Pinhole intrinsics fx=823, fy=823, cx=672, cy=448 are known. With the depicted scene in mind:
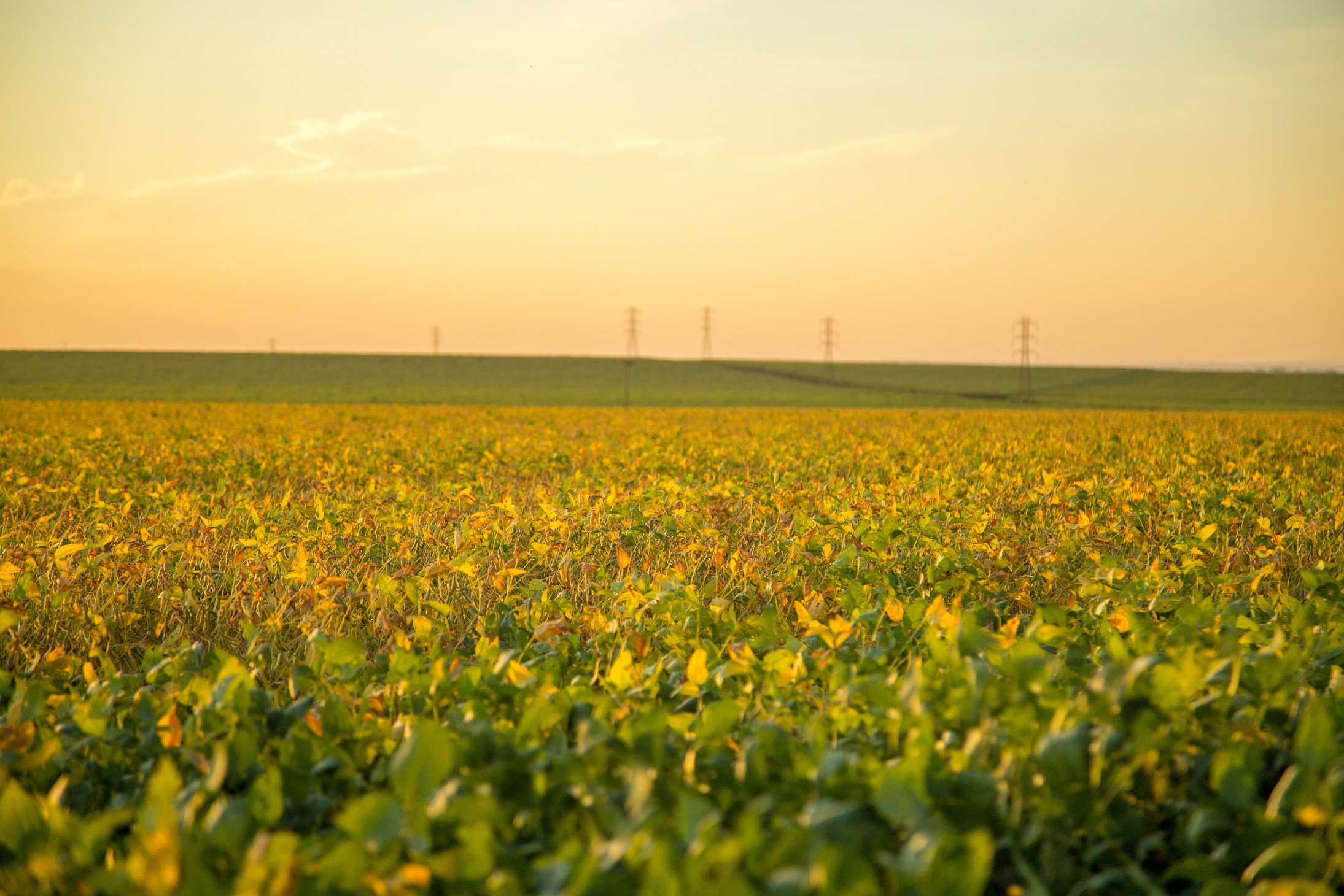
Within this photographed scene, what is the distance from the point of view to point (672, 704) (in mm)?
2744

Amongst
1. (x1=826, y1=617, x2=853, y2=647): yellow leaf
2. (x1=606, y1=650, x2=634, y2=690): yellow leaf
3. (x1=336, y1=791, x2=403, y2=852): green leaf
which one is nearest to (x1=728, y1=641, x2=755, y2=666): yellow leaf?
(x1=826, y1=617, x2=853, y2=647): yellow leaf

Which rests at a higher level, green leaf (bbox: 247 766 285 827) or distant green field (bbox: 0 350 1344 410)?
distant green field (bbox: 0 350 1344 410)

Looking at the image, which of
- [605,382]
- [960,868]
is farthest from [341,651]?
[605,382]

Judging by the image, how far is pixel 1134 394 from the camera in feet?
216

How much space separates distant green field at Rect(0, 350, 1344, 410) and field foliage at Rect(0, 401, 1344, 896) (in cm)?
4341

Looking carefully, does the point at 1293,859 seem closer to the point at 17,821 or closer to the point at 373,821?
the point at 373,821

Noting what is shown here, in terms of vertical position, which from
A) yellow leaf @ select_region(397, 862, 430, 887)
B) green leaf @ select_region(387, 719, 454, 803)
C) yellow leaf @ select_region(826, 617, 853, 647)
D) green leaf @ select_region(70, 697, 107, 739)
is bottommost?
green leaf @ select_region(70, 697, 107, 739)

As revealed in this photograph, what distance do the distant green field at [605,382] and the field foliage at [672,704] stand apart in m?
43.4

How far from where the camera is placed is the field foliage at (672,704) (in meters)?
1.62

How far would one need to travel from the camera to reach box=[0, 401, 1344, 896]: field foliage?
1.62 m

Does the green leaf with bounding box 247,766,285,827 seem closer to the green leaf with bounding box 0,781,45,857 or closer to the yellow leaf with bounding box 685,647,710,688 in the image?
the green leaf with bounding box 0,781,45,857

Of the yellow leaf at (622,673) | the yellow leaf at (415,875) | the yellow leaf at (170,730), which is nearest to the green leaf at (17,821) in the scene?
the yellow leaf at (170,730)

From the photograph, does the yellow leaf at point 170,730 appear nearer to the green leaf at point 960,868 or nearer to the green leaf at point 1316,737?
the green leaf at point 960,868

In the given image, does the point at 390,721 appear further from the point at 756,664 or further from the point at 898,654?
the point at 898,654
